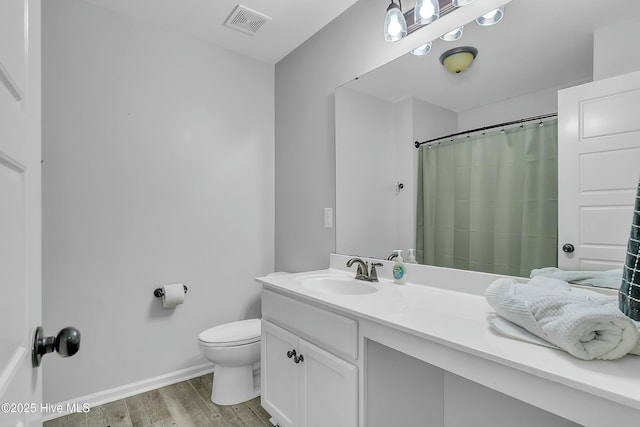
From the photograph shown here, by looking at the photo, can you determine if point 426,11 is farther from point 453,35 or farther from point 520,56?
point 520,56

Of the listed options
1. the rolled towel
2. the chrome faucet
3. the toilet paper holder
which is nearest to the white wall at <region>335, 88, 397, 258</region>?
the chrome faucet

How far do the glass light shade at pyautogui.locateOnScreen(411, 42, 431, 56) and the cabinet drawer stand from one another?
4.34 ft

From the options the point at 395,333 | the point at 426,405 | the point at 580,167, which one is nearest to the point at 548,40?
the point at 580,167

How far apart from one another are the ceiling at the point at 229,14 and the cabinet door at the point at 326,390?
1.95 m

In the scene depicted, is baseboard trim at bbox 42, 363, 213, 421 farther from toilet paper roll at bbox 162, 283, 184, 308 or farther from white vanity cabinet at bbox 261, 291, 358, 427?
white vanity cabinet at bbox 261, 291, 358, 427

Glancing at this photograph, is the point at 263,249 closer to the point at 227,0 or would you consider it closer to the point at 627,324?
the point at 227,0

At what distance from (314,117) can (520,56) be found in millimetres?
1301

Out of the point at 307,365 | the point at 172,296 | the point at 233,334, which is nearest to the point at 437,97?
the point at 307,365

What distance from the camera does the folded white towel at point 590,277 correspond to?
1.00 metres

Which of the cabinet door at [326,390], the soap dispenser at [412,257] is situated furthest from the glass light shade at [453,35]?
the cabinet door at [326,390]

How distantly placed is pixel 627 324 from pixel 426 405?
912 millimetres

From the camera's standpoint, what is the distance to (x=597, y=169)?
1.03m

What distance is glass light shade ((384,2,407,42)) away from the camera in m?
1.54

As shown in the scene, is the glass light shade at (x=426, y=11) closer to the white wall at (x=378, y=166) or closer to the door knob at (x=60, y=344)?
the white wall at (x=378, y=166)
